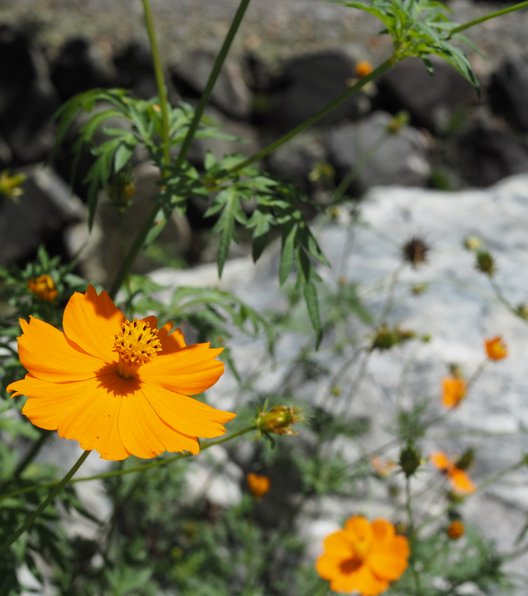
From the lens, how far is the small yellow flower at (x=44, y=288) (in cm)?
148

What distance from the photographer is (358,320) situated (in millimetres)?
3283

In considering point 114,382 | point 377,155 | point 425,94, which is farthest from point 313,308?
point 425,94

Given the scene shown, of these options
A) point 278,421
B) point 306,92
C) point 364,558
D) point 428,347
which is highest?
point 306,92

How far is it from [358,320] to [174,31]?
322cm

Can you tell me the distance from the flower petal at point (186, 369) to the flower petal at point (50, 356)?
0.31ft

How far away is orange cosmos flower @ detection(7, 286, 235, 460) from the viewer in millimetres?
1012

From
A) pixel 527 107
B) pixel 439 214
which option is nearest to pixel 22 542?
pixel 439 214

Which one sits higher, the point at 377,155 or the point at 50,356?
the point at 377,155

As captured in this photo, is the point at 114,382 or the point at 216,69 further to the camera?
the point at 216,69

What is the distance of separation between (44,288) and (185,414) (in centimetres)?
56

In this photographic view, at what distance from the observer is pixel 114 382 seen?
45.5 inches

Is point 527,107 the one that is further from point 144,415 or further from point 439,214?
point 144,415

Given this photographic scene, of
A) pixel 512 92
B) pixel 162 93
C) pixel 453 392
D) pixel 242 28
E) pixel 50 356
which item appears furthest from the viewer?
pixel 512 92

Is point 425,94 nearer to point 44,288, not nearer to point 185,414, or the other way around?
point 44,288
